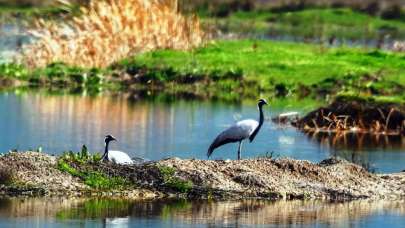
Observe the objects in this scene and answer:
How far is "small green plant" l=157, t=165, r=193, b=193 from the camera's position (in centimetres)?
2177

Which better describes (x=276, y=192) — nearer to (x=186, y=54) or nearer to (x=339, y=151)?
(x=339, y=151)

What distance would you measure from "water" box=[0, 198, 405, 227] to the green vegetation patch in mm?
439

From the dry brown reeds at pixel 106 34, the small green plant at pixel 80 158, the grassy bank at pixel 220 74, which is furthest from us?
the dry brown reeds at pixel 106 34

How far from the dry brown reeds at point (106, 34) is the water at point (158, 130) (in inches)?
141

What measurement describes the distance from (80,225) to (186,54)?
83.7 ft

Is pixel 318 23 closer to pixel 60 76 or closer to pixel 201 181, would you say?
pixel 60 76

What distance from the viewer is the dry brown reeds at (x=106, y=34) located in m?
43.3

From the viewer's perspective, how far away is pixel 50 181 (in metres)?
21.5

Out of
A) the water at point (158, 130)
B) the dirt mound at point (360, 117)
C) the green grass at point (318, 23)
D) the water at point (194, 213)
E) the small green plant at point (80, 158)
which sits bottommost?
the water at point (158, 130)

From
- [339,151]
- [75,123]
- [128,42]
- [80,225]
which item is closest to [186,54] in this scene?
[128,42]

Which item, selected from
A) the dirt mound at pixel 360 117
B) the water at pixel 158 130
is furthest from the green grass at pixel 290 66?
the dirt mound at pixel 360 117

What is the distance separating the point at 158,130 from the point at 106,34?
38.2 ft

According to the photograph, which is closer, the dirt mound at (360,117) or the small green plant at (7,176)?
the small green plant at (7,176)

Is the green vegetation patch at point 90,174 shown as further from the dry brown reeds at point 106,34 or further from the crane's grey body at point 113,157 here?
the dry brown reeds at point 106,34
